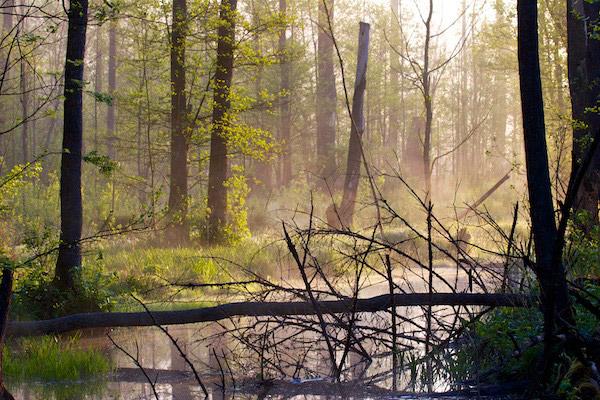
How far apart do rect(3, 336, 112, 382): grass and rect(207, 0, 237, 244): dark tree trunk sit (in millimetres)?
9589

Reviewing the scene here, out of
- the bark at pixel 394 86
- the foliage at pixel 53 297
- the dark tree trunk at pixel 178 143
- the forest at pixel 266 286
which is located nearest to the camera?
the forest at pixel 266 286

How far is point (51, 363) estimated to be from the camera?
8.23m

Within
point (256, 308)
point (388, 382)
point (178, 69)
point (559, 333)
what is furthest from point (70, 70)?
point (178, 69)

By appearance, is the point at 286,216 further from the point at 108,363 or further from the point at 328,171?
the point at 108,363

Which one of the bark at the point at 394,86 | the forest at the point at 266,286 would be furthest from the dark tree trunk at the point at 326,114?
the forest at the point at 266,286

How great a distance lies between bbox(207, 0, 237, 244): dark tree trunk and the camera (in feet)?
58.7

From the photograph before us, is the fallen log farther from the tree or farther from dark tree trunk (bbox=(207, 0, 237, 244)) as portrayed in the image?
dark tree trunk (bbox=(207, 0, 237, 244))

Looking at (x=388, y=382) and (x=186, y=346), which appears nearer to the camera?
(x=388, y=382)

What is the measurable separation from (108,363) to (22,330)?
113 centimetres

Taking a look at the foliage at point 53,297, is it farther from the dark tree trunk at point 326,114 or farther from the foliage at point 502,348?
the dark tree trunk at point 326,114

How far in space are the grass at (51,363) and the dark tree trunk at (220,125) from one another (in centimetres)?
959

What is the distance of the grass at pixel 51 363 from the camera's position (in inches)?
319

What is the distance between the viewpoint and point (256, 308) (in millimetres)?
7766

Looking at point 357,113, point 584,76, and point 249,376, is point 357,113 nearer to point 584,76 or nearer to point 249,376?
point 584,76
